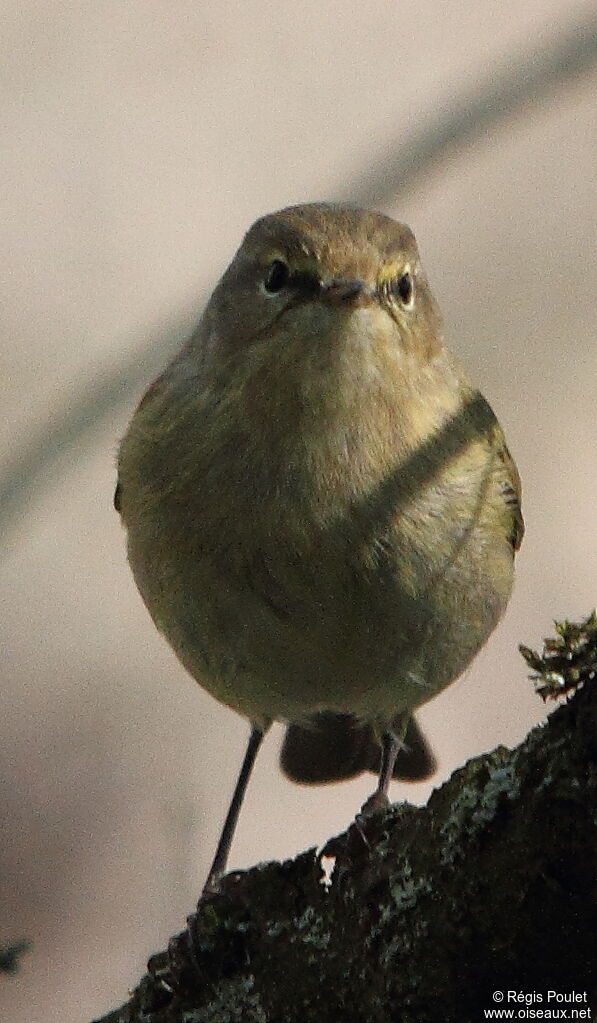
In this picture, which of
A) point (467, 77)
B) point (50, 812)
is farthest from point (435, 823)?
point (467, 77)

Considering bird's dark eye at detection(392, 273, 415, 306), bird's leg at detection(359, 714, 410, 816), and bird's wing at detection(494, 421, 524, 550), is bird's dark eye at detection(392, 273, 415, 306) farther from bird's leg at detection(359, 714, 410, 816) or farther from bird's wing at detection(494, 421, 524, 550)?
bird's leg at detection(359, 714, 410, 816)

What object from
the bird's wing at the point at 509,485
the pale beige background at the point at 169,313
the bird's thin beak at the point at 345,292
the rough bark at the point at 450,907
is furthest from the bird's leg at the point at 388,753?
the bird's thin beak at the point at 345,292

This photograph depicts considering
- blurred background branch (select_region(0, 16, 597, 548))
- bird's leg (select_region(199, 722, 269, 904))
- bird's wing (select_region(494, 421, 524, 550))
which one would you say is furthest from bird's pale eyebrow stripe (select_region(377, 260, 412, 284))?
bird's leg (select_region(199, 722, 269, 904))

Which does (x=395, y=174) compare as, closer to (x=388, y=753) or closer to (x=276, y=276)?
(x=276, y=276)

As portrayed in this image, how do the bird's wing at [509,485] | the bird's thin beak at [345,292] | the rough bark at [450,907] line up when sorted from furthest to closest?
the bird's wing at [509,485]
the bird's thin beak at [345,292]
the rough bark at [450,907]

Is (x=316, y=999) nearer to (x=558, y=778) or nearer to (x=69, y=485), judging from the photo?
(x=558, y=778)

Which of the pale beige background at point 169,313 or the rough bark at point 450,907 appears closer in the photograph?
the rough bark at point 450,907

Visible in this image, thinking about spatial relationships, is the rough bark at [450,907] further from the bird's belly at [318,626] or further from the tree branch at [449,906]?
the bird's belly at [318,626]

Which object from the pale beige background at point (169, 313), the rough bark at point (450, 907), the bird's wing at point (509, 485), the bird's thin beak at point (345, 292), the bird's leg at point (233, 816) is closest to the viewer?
the rough bark at point (450, 907)
